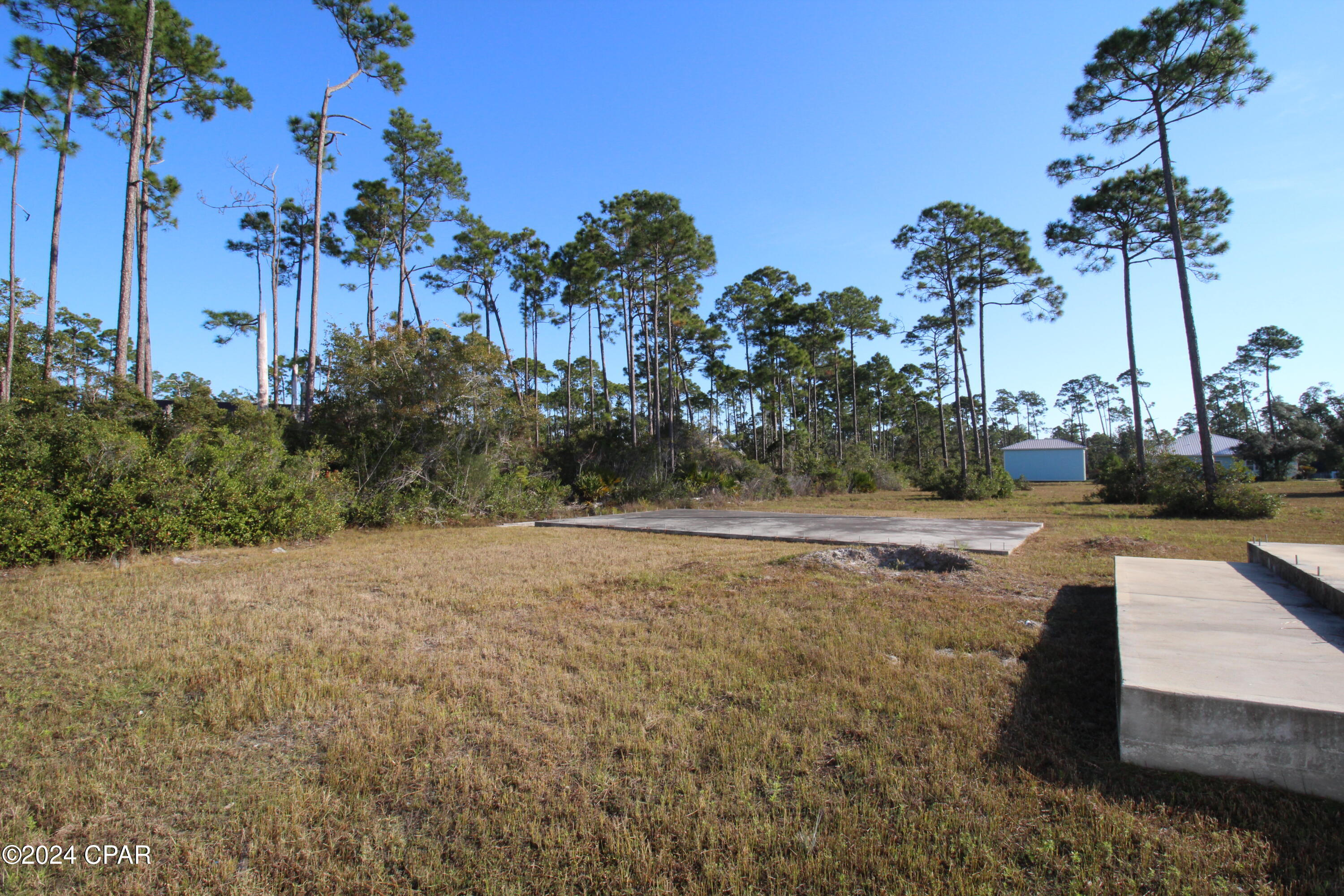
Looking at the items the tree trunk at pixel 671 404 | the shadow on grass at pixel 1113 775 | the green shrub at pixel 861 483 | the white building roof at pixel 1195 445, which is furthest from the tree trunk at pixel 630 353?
the white building roof at pixel 1195 445

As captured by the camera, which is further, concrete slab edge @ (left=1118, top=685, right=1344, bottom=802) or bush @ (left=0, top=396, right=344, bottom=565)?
bush @ (left=0, top=396, right=344, bottom=565)

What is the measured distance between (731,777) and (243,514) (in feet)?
32.4

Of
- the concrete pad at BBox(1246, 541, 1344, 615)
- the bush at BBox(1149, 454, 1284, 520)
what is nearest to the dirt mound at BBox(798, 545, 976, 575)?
the concrete pad at BBox(1246, 541, 1344, 615)

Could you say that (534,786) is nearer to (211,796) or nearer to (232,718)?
(211,796)

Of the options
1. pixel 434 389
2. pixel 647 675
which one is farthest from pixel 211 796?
pixel 434 389

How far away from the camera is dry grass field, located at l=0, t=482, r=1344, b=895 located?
1956mm

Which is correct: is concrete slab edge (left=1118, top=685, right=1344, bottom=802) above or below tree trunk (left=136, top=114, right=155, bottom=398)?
below

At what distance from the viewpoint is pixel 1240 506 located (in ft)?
42.2

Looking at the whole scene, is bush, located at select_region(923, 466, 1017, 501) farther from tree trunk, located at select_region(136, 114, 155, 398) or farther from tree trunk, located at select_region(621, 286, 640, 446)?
tree trunk, located at select_region(136, 114, 155, 398)

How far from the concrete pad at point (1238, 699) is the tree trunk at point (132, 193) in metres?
15.2

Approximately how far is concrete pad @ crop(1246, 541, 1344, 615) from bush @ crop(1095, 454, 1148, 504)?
1330cm

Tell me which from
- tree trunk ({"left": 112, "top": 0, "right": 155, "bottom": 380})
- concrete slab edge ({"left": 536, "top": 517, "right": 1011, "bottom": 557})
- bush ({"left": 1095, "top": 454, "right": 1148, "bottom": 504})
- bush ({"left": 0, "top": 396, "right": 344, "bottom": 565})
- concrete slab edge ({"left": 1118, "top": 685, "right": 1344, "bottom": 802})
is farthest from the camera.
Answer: bush ({"left": 1095, "top": 454, "right": 1148, "bottom": 504})

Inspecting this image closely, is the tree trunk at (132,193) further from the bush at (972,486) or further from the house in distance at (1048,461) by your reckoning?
the house in distance at (1048,461)

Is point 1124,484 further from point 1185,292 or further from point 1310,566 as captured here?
point 1310,566
